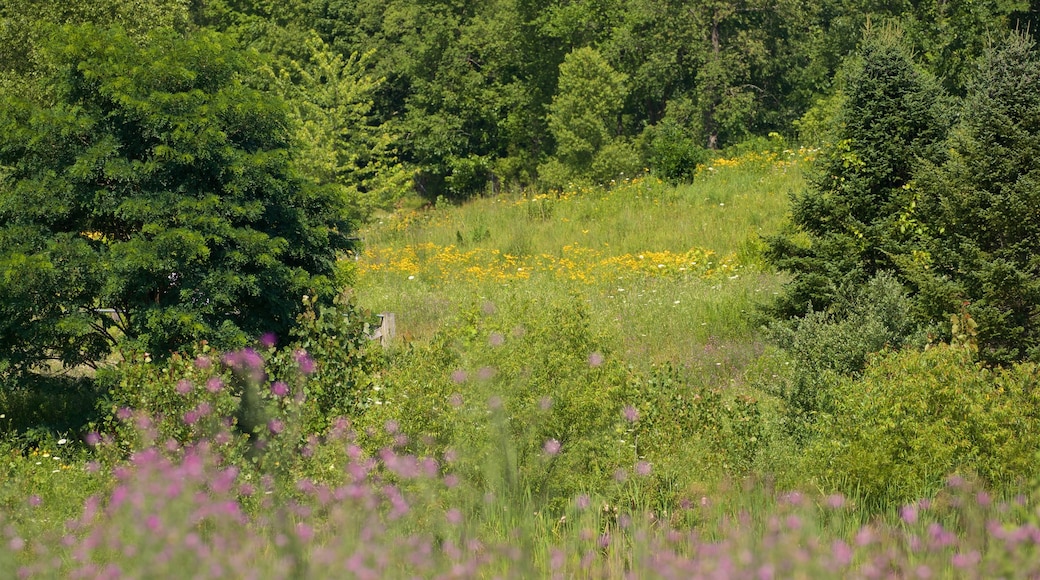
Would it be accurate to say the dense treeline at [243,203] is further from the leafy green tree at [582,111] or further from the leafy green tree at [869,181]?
the leafy green tree at [582,111]

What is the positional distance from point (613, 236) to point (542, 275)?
143 inches

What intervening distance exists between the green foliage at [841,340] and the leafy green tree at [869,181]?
786mm

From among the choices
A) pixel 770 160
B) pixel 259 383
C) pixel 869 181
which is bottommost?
pixel 770 160

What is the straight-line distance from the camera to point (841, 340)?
31.5 ft

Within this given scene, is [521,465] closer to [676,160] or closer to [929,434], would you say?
[929,434]

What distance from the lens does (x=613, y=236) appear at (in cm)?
2091

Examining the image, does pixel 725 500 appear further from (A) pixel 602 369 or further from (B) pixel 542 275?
(B) pixel 542 275

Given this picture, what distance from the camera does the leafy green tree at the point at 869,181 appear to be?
11164mm

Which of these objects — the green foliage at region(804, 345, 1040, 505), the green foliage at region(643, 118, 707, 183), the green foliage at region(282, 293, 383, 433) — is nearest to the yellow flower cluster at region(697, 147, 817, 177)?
the green foliage at region(643, 118, 707, 183)

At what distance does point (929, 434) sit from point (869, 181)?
530 cm

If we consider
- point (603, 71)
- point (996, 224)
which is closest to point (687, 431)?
point (996, 224)

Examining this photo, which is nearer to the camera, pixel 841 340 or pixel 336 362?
pixel 336 362

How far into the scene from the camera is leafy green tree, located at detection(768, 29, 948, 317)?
1116 centimetres

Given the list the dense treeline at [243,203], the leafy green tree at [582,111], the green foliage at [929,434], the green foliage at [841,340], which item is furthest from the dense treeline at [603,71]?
the green foliage at [929,434]
